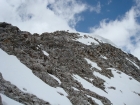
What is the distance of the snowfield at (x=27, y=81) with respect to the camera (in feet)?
66.8

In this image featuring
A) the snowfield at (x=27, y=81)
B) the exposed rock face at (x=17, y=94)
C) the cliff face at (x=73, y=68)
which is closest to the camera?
the exposed rock face at (x=17, y=94)

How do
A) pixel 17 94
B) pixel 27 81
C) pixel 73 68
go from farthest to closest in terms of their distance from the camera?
pixel 73 68 < pixel 27 81 < pixel 17 94

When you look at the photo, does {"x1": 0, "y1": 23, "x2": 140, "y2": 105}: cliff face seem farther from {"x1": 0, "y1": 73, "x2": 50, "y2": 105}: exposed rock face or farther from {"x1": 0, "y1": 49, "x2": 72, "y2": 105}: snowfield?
{"x1": 0, "y1": 49, "x2": 72, "y2": 105}: snowfield

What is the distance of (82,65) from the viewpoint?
143ft

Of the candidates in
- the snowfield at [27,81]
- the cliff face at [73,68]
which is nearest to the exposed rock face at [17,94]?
the cliff face at [73,68]

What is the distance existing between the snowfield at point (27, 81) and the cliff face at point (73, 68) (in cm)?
75

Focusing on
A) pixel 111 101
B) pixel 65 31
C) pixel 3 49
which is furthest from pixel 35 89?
pixel 65 31

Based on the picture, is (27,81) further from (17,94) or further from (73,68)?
(73,68)

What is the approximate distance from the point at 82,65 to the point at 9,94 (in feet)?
90.3

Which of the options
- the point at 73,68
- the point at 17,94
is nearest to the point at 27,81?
the point at 17,94

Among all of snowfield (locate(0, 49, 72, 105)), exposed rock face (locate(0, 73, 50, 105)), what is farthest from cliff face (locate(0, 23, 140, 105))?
snowfield (locate(0, 49, 72, 105))

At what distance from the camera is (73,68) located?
39312 mm

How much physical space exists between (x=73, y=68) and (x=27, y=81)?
1831 cm

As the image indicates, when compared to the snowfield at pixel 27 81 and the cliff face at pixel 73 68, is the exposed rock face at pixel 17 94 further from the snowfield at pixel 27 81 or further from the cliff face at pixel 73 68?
the snowfield at pixel 27 81
